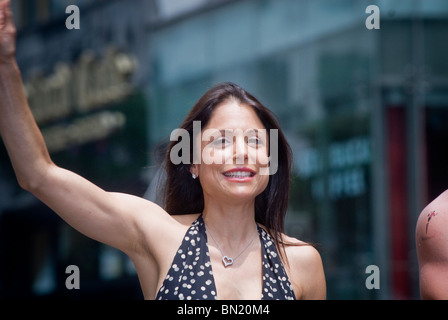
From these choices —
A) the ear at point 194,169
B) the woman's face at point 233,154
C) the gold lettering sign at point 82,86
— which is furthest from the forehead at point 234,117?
the gold lettering sign at point 82,86

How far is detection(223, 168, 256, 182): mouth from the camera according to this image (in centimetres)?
278

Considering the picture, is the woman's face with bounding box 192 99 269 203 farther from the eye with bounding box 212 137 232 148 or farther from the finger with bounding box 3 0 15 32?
the finger with bounding box 3 0 15 32

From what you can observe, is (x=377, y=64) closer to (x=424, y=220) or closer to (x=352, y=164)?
(x=352, y=164)

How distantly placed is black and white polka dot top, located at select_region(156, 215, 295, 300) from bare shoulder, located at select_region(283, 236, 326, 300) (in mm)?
54

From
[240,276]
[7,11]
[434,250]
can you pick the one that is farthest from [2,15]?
[434,250]

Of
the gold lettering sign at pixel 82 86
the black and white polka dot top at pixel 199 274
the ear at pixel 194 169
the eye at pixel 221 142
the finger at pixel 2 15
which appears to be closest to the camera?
the finger at pixel 2 15

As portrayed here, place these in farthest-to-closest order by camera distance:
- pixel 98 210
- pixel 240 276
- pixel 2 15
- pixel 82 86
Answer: pixel 82 86 < pixel 240 276 < pixel 98 210 < pixel 2 15

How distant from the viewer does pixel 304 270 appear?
293 centimetres

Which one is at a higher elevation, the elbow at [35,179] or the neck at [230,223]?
the elbow at [35,179]

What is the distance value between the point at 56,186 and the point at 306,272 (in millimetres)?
924

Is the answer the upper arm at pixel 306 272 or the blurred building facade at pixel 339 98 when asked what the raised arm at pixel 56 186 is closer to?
the upper arm at pixel 306 272

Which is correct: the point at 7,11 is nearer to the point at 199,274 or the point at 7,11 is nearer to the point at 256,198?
the point at 199,274

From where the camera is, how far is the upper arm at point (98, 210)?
8.50 ft
